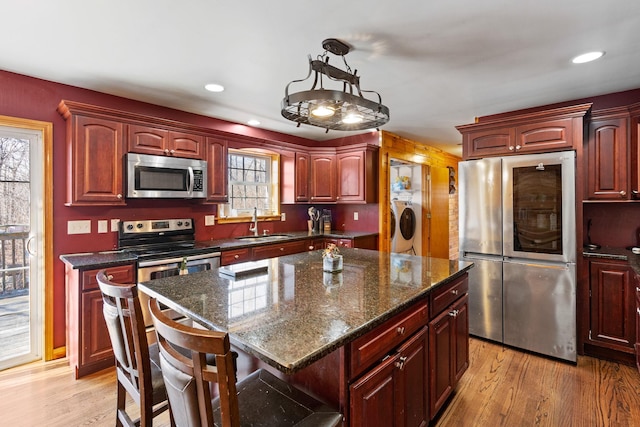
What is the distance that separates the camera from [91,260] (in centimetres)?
257

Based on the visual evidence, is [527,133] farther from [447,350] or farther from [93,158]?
[93,158]

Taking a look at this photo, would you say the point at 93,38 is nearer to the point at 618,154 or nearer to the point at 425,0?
the point at 425,0

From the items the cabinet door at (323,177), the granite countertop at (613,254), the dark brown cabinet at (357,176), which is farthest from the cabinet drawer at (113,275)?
the granite countertop at (613,254)

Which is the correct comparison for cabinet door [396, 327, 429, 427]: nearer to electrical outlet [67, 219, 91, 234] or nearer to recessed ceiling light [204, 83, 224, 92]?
recessed ceiling light [204, 83, 224, 92]

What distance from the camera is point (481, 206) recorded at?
Answer: 3213 millimetres

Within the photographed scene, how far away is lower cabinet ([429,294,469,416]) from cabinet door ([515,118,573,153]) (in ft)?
5.58

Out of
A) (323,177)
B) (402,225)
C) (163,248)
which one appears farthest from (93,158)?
(402,225)

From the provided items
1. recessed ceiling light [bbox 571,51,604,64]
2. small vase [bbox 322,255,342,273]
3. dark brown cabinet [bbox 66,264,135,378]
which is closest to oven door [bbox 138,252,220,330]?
dark brown cabinet [bbox 66,264,135,378]

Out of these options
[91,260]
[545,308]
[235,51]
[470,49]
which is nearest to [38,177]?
[91,260]

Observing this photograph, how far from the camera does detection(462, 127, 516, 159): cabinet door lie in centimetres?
313

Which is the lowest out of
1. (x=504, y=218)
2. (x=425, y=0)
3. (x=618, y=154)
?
(x=504, y=218)

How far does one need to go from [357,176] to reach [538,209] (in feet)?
7.44

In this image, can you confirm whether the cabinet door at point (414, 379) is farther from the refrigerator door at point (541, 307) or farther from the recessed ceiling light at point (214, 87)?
the recessed ceiling light at point (214, 87)

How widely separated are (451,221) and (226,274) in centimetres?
609
